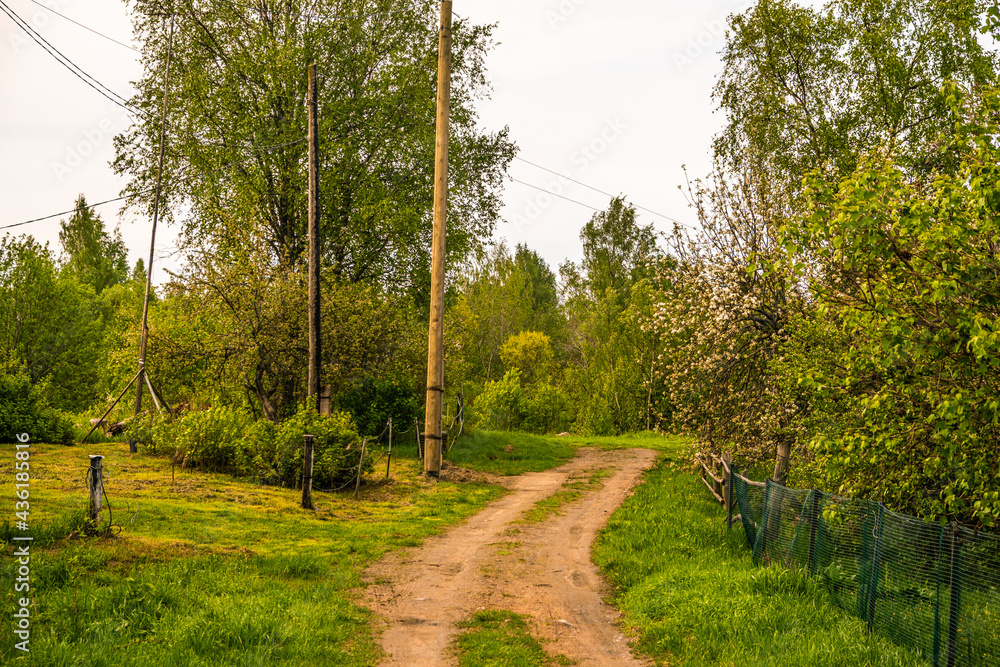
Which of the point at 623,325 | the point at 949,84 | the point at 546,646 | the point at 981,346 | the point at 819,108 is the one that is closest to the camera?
the point at 981,346

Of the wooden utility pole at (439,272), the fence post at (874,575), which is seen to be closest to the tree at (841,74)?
the wooden utility pole at (439,272)

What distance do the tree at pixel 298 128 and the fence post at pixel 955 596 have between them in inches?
709

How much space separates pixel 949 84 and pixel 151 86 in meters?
24.0

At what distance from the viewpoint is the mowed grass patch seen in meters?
6.36

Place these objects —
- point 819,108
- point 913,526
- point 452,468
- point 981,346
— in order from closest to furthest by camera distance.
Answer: point 981,346, point 913,526, point 452,468, point 819,108

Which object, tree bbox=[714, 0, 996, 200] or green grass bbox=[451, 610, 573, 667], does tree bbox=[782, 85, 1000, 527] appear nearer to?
green grass bbox=[451, 610, 573, 667]

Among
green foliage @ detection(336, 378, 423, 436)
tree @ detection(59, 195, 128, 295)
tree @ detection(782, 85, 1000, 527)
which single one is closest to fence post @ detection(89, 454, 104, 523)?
tree @ detection(782, 85, 1000, 527)

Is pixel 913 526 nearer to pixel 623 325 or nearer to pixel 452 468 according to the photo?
pixel 452 468

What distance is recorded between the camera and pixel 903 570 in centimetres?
672

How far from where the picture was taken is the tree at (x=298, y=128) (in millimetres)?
21703

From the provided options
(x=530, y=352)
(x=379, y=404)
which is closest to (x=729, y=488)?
(x=379, y=404)

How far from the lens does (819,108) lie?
67.3 ft

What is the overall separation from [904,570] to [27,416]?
2036 centimetres

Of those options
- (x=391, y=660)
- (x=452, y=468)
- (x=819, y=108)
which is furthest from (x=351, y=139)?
(x=391, y=660)
